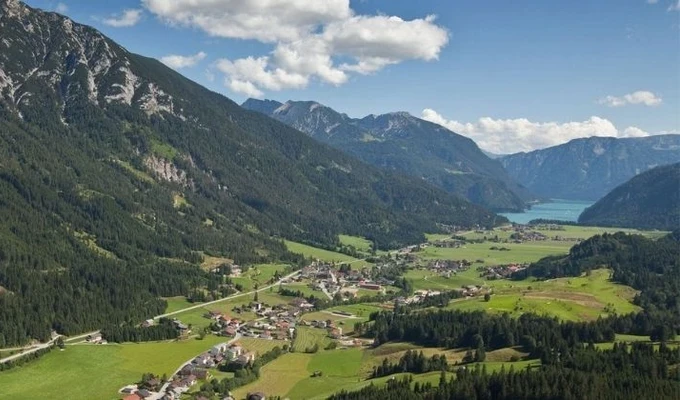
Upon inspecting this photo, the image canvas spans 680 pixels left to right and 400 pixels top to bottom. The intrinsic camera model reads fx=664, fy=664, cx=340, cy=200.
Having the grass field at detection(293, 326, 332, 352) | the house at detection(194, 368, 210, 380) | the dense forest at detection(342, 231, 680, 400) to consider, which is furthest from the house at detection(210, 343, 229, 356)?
the dense forest at detection(342, 231, 680, 400)

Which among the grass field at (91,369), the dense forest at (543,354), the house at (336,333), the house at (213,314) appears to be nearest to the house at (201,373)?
the grass field at (91,369)

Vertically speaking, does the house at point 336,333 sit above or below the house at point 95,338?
below

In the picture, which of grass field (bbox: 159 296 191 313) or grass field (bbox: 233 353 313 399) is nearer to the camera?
grass field (bbox: 233 353 313 399)

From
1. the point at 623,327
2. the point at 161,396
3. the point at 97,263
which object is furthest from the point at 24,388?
the point at 623,327

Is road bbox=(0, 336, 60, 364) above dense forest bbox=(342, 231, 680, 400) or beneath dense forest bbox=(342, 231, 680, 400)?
beneath

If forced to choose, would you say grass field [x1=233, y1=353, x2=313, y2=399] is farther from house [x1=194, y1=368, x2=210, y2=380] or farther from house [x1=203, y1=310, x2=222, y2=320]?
house [x1=203, y1=310, x2=222, y2=320]

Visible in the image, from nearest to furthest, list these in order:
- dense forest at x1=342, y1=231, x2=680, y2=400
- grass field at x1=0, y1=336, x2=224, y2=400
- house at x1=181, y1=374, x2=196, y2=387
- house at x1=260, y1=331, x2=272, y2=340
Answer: dense forest at x1=342, y1=231, x2=680, y2=400 < grass field at x1=0, y1=336, x2=224, y2=400 < house at x1=181, y1=374, x2=196, y2=387 < house at x1=260, y1=331, x2=272, y2=340

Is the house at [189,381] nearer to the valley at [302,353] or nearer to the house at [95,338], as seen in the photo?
the valley at [302,353]

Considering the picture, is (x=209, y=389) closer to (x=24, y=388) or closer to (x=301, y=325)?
(x=24, y=388)

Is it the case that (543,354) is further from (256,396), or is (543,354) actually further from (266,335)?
(266,335)

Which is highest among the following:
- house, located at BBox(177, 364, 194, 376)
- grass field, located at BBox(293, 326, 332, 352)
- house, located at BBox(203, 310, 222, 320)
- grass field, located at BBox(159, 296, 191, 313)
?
grass field, located at BBox(159, 296, 191, 313)

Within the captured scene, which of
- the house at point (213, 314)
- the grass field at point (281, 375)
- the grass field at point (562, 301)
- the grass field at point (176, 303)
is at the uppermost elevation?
the grass field at point (562, 301)
